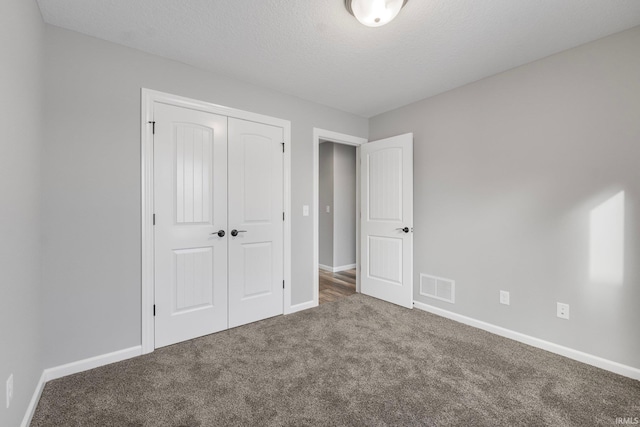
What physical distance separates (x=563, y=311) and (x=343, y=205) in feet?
11.9

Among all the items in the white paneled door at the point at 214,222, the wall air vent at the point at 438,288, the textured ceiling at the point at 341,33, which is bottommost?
the wall air vent at the point at 438,288

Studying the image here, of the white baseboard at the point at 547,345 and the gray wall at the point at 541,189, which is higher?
the gray wall at the point at 541,189

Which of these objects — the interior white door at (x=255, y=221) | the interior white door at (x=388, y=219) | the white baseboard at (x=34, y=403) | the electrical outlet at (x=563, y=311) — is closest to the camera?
the white baseboard at (x=34, y=403)

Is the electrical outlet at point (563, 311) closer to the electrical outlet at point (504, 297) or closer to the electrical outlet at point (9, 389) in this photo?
the electrical outlet at point (504, 297)

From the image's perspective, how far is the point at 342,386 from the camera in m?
1.85

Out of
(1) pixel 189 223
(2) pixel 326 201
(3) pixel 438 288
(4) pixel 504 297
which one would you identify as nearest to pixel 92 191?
(1) pixel 189 223

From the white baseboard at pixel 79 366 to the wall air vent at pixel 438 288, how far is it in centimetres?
291

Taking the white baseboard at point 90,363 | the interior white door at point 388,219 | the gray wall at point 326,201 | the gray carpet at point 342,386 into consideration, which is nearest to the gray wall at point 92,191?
the white baseboard at point 90,363

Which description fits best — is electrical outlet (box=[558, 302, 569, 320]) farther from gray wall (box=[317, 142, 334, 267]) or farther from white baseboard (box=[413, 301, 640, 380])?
gray wall (box=[317, 142, 334, 267])

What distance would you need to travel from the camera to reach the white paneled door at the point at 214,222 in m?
2.37

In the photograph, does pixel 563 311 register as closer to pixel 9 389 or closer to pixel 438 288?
pixel 438 288

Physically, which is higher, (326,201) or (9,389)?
(326,201)

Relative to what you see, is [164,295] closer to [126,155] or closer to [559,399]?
[126,155]

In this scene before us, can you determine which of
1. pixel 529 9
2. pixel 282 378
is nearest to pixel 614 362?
pixel 282 378
